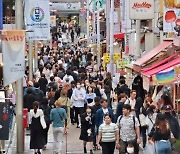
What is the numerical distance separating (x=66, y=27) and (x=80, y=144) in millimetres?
71873

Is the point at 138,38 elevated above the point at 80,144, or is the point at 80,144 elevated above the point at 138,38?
the point at 138,38

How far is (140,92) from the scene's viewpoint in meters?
25.0

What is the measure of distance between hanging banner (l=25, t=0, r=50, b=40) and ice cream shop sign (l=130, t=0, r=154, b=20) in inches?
297

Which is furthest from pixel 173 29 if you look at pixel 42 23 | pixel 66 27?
pixel 66 27

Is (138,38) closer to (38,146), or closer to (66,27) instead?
(38,146)

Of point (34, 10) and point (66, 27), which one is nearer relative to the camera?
point (34, 10)

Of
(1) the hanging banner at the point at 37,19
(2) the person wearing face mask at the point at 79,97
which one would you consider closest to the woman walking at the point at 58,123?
(1) the hanging banner at the point at 37,19

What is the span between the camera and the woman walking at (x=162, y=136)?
13336 millimetres

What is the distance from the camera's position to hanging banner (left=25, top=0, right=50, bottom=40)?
1998 cm

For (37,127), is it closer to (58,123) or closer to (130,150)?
(58,123)

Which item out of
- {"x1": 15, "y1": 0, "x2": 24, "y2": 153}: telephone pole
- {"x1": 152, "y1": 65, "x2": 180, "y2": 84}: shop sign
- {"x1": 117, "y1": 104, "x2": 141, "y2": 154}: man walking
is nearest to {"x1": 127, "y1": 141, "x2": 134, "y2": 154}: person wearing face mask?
{"x1": 117, "y1": 104, "x2": 141, "y2": 154}: man walking

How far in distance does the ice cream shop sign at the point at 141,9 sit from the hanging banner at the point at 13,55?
11.0m

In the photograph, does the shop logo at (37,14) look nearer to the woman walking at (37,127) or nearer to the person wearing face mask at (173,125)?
the woman walking at (37,127)

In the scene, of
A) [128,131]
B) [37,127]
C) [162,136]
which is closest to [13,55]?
[37,127]
